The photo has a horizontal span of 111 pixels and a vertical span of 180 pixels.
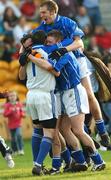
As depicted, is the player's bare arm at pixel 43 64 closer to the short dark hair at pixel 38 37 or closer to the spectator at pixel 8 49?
the short dark hair at pixel 38 37

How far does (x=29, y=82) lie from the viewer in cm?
1234

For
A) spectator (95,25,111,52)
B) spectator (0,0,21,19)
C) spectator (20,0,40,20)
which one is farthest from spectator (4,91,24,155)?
spectator (20,0,40,20)

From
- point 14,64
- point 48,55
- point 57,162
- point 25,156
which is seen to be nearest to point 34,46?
point 48,55

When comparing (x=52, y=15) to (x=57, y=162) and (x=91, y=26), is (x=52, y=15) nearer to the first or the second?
(x=57, y=162)

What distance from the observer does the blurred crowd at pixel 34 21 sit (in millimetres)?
24500

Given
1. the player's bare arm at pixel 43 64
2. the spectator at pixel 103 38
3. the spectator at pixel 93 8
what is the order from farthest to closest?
the spectator at pixel 93 8 → the spectator at pixel 103 38 → the player's bare arm at pixel 43 64

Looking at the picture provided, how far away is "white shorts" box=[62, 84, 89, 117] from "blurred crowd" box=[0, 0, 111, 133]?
450 inches

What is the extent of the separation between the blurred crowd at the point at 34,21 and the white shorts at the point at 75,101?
1143 centimetres

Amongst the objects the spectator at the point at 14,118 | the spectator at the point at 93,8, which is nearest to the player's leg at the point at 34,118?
the spectator at the point at 14,118

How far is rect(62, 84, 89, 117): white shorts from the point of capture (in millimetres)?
12367

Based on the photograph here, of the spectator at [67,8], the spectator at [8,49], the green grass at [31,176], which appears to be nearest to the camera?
the green grass at [31,176]

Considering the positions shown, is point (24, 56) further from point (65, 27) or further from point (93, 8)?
point (93, 8)

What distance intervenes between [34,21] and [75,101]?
47.5 ft

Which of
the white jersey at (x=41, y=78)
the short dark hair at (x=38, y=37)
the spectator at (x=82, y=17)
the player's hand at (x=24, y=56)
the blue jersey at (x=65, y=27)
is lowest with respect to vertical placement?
the white jersey at (x=41, y=78)
